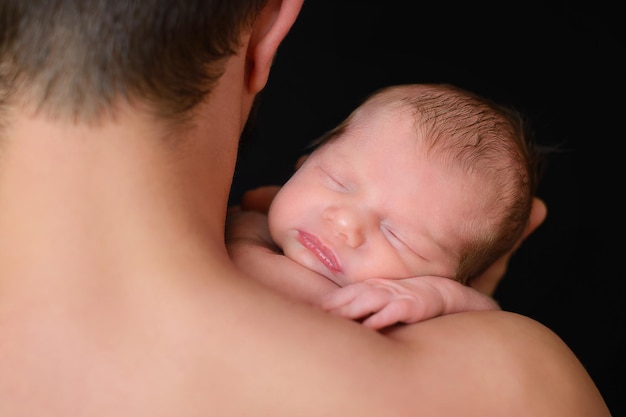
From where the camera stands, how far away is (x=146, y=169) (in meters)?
1.05

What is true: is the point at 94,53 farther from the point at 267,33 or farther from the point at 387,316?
the point at 387,316

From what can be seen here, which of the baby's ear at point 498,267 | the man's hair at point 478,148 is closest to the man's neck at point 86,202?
the man's hair at point 478,148

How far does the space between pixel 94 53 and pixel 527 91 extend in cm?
191

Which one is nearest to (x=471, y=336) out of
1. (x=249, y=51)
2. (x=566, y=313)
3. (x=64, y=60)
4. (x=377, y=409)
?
(x=377, y=409)

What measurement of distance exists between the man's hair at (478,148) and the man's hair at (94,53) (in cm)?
59

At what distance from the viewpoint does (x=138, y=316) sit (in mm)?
1034

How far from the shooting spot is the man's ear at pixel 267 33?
1.21 m

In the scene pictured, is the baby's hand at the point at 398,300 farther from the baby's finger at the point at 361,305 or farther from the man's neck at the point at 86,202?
the man's neck at the point at 86,202

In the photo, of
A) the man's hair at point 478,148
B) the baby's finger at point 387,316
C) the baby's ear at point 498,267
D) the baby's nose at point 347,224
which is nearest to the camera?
the baby's finger at point 387,316

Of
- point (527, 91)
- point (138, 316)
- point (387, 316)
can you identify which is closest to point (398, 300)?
point (387, 316)

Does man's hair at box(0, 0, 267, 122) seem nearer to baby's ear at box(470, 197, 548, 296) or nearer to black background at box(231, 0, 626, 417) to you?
baby's ear at box(470, 197, 548, 296)

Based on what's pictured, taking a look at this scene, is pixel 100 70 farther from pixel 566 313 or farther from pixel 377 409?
pixel 566 313

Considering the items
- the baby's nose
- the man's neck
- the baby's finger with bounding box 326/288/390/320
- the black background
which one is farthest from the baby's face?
A: the black background

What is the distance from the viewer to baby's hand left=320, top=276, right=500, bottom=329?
1225 mm
